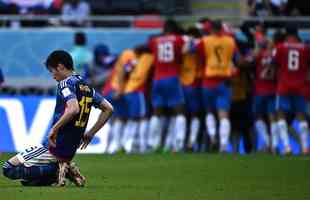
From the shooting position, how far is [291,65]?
77.4 feet

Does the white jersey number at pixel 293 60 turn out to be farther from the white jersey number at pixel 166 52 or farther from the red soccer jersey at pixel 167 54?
the white jersey number at pixel 166 52

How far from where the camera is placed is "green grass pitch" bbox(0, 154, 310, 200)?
13242 mm

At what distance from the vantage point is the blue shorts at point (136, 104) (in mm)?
24703

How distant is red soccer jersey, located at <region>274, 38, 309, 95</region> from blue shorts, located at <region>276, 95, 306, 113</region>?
10 cm

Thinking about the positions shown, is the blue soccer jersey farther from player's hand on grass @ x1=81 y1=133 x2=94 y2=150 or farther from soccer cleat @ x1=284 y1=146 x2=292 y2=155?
soccer cleat @ x1=284 y1=146 x2=292 y2=155

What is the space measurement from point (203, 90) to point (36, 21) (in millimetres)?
5077

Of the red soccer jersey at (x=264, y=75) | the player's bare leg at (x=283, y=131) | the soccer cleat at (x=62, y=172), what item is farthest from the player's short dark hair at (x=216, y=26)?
the soccer cleat at (x=62, y=172)

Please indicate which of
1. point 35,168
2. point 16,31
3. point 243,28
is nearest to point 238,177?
point 35,168

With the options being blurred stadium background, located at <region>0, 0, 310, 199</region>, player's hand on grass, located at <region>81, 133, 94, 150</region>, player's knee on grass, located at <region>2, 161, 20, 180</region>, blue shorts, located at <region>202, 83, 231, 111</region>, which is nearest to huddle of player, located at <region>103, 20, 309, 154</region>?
blue shorts, located at <region>202, 83, 231, 111</region>

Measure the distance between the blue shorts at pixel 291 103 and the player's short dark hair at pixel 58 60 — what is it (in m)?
10.3

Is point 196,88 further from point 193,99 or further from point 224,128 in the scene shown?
point 224,128

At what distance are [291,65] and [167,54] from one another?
2.49 m

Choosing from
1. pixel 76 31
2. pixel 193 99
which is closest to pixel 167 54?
pixel 193 99

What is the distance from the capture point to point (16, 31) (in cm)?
2661
